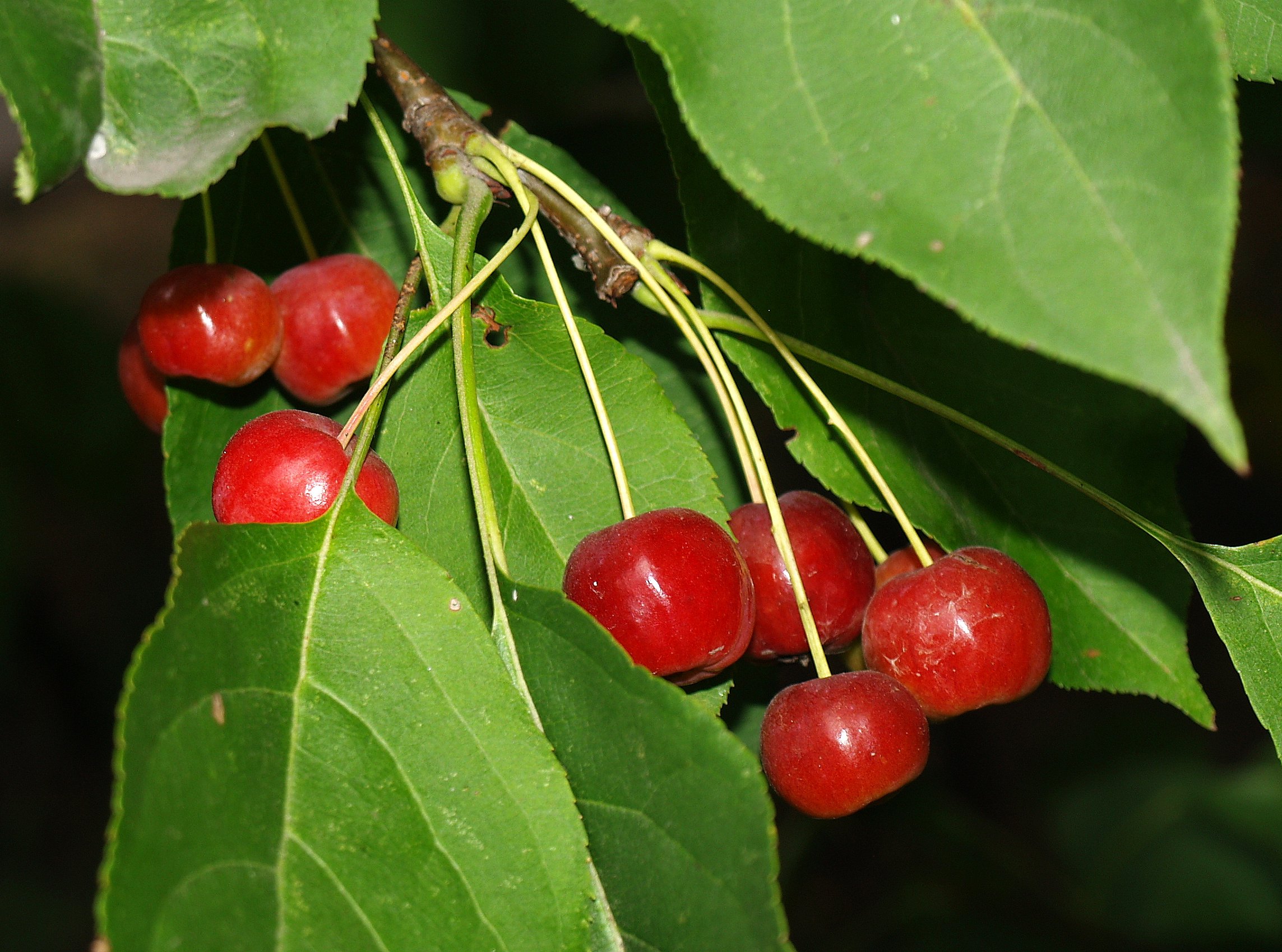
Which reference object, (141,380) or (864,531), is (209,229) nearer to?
(141,380)

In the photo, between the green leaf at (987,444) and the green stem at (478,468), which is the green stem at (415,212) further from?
the green leaf at (987,444)

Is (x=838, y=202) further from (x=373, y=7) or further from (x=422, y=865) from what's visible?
(x=422, y=865)

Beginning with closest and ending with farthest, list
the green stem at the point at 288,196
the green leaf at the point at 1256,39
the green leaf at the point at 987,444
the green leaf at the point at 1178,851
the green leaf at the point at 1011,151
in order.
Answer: the green leaf at the point at 1011,151
the green leaf at the point at 1256,39
the green leaf at the point at 987,444
the green stem at the point at 288,196
the green leaf at the point at 1178,851

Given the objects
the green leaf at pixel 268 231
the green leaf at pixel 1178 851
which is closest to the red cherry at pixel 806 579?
the green leaf at pixel 268 231

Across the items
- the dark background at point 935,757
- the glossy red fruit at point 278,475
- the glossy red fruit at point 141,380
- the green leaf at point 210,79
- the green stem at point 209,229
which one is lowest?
the dark background at point 935,757

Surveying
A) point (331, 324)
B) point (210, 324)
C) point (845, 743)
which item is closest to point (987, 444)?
point (845, 743)

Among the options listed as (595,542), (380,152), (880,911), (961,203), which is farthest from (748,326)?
(880,911)
